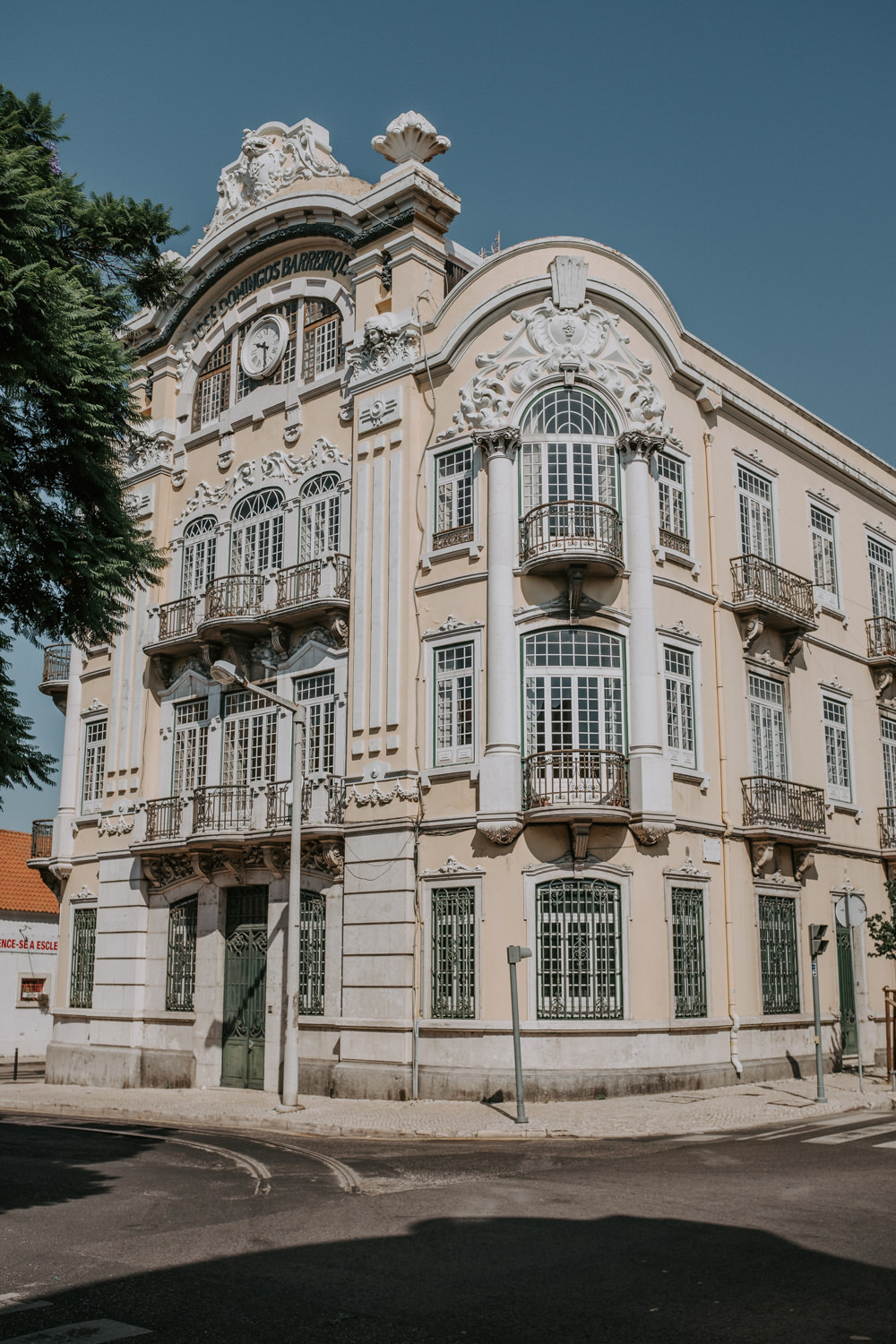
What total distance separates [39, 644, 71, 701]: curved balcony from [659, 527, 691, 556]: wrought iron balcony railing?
1632cm

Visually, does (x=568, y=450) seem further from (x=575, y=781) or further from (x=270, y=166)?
(x=270, y=166)

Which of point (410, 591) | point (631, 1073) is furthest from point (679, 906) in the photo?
point (410, 591)

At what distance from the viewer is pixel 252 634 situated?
2711cm

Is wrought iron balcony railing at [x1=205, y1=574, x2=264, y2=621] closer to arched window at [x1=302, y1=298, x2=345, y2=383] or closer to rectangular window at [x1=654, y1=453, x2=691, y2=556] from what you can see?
arched window at [x1=302, y1=298, x2=345, y2=383]

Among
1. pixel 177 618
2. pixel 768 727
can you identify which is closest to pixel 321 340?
pixel 177 618

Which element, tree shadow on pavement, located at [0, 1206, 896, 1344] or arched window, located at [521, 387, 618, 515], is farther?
arched window, located at [521, 387, 618, 515]

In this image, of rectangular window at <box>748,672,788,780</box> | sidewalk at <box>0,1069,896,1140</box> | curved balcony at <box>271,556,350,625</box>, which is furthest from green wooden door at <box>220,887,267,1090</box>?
rectangular window at <box>748,672,788,780</box>

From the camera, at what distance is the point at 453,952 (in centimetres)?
2244

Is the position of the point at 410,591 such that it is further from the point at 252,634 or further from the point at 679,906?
the point at 679,906

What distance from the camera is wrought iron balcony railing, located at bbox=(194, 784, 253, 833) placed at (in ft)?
84.0

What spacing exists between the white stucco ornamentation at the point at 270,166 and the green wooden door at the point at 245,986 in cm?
1533

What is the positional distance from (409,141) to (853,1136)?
1985 cm

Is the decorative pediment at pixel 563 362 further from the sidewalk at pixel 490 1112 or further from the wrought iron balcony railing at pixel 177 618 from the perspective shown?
the sidewalk at pixel 490 1112

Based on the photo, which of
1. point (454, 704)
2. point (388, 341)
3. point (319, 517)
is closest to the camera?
point (454, 704)
